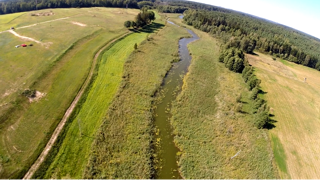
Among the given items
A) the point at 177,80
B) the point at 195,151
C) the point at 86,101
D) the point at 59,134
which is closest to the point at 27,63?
the point at 86,101

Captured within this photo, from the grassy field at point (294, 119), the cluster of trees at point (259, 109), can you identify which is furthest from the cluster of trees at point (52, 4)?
the cluster of trees at point (259, 109)

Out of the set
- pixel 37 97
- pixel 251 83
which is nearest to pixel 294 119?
pixel 251 83

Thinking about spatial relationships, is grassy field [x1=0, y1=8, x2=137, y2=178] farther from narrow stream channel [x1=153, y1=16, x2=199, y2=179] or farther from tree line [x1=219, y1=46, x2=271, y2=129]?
tree line [x1=219, y1=46, x2=271, y2=129]

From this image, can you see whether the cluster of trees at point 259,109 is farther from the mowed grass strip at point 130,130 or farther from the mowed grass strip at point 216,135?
the mowed grass strip at point 130,130

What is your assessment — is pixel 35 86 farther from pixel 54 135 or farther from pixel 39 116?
pixel 54 135

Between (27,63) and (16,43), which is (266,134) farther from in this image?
(16,43)
